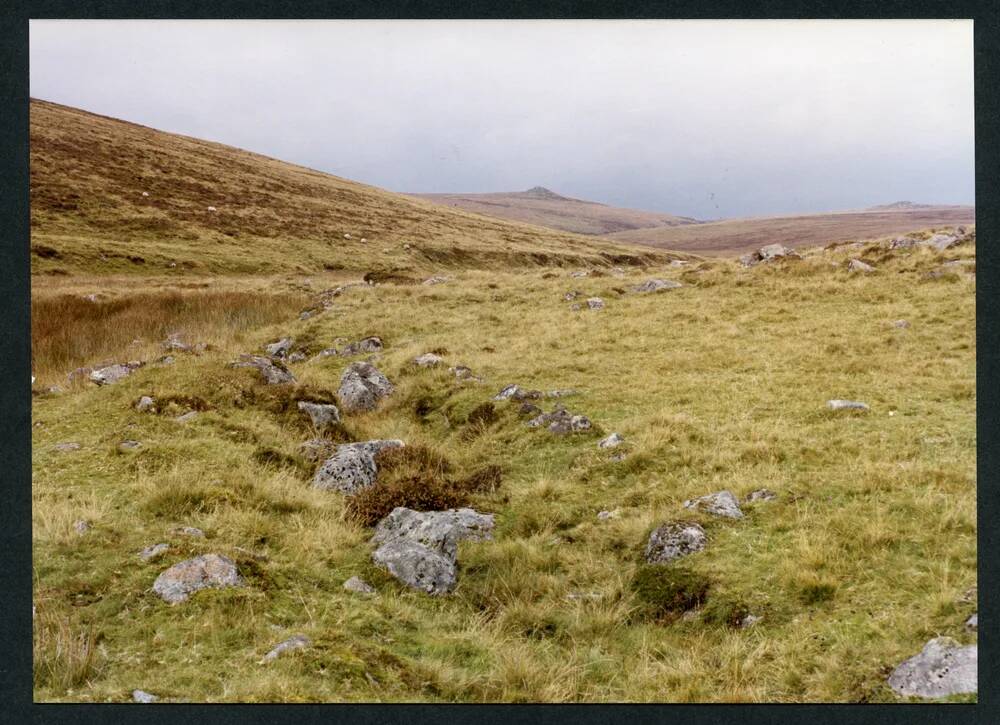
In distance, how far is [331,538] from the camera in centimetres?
725

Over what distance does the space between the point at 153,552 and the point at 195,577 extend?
0.79 m

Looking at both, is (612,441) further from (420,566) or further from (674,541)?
(420,566)

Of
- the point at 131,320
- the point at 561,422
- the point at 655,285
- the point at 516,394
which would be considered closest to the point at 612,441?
the point at 561,422

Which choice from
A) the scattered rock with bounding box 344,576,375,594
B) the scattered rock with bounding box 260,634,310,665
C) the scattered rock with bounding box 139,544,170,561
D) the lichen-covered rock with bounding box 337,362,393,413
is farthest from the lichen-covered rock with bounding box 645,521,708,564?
the lichen-covered rock with bounding box 337,362,393,413

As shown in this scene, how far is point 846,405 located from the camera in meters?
10.9

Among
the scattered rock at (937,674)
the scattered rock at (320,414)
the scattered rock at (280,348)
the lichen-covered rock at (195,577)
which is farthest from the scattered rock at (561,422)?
the scattered rock at (280,348)

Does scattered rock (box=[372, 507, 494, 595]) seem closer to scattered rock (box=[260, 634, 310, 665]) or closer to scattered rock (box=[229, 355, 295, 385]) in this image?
scattered rock (box=[260, 634, 310, 665])

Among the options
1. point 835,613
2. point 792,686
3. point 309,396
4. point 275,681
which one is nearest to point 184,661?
point 275,681

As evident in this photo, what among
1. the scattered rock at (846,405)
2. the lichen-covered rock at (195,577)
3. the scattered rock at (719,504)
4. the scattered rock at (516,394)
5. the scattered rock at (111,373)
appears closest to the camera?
the lichen-covered rock at (195,577)

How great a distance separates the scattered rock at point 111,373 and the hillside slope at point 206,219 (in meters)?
24.7

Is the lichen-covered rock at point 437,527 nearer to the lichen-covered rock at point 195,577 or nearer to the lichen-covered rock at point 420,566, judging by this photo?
the lichen-covered rock at point 420,566

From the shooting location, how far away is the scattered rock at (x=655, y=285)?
2624 cm

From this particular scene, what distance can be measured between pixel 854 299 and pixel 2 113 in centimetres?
2184
